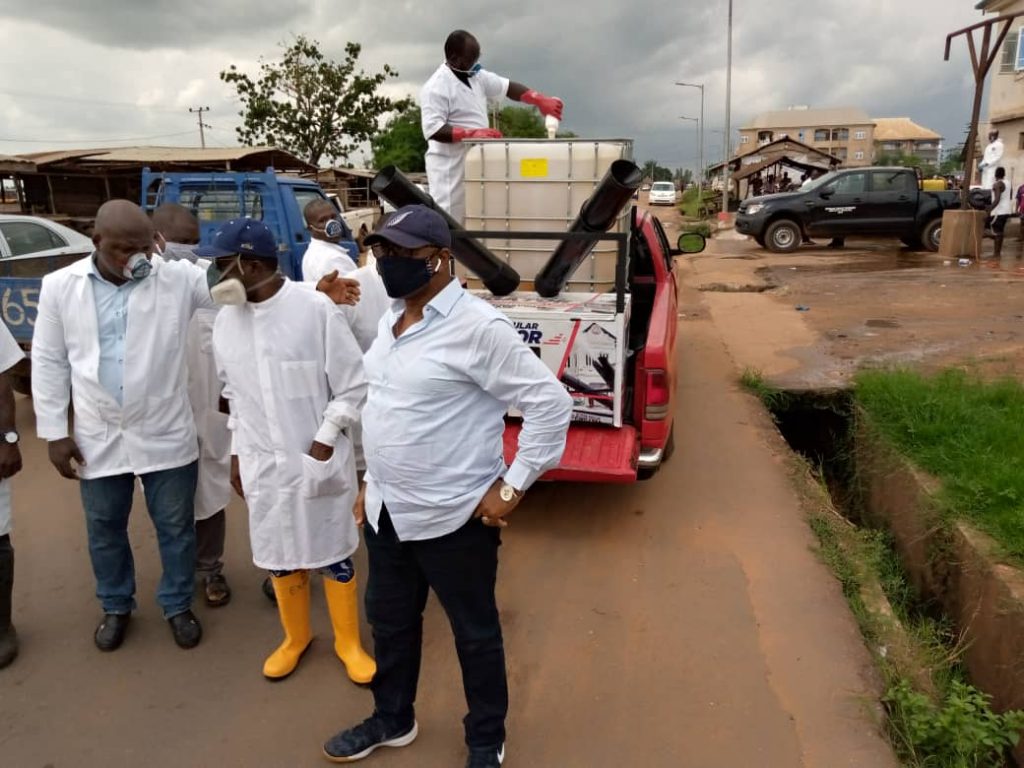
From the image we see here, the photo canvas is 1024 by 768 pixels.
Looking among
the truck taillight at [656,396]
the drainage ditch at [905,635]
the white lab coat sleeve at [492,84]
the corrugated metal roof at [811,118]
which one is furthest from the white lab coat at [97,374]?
the corrugated metal roof at [811,118]

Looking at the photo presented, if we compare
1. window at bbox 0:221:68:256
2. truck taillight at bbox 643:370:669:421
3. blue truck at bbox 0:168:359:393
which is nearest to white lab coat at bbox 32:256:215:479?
truck taillight at bbox 643:370:669:421

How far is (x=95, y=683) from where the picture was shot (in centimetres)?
294

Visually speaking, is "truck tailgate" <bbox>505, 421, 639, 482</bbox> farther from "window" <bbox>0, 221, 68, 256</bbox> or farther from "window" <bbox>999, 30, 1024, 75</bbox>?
"window" <bbox>999, 30, 1024, 75</bbox>

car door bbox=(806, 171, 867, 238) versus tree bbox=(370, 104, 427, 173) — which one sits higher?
tree bbox=(370, 104, 427, 173)

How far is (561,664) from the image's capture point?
9.94 ft

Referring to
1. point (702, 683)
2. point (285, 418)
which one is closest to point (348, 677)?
point (285, 418)

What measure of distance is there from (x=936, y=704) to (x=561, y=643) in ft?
4.84

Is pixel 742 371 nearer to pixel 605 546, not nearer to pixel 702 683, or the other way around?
pixel 605 546

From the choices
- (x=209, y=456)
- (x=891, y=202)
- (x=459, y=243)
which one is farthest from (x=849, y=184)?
A: (x=209, y=456)

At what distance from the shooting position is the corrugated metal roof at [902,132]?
10134 centimetres

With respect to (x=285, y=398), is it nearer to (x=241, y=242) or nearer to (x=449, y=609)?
(x=241, y=242)

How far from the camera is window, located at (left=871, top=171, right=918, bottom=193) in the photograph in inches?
577

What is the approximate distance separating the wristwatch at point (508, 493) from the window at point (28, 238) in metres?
6.90

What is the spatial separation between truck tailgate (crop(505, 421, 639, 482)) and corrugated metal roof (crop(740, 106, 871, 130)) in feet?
292
